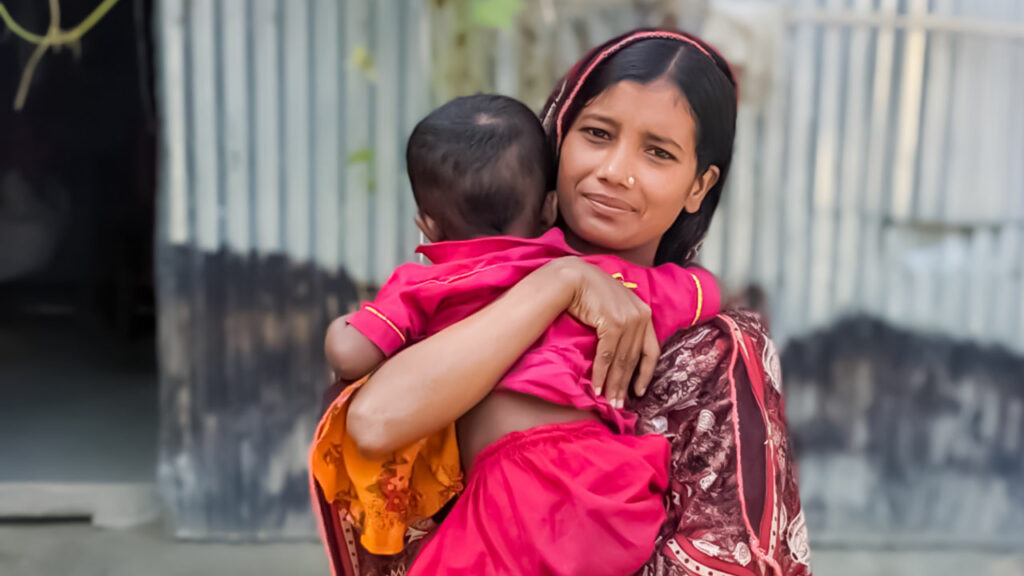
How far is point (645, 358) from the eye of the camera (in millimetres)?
1457

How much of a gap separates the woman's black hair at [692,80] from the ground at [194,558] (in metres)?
2.83

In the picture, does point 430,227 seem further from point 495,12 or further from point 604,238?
point 495,12

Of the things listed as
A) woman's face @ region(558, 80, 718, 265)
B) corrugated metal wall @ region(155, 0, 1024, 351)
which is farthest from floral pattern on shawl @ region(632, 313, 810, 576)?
corrugated metal wall @ region(155, 0, 1024, 351)

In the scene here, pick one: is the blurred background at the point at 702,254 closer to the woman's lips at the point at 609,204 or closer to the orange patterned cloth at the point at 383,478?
the woman's lips at the point at 609,204

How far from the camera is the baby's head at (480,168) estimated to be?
1.46 metres

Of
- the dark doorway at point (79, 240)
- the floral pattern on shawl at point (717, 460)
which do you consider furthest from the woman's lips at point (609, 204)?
the dark doorway at point (79, 240)

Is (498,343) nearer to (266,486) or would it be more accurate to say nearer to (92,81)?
(266,486)

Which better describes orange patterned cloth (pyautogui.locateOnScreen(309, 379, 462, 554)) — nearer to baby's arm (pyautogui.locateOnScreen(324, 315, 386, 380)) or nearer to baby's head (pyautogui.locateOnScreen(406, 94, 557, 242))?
baby's arm (pyautogui.locateOnScreen(324, 315, 386, 380))

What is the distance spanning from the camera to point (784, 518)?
140 centimetres

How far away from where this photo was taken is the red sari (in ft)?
4.39

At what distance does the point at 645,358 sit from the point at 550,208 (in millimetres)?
323

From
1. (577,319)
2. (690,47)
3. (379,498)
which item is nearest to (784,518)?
(577,319)

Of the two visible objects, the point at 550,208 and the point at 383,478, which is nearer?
the point at 383,478

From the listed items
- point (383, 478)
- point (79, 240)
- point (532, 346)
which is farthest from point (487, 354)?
point (79, 240)
